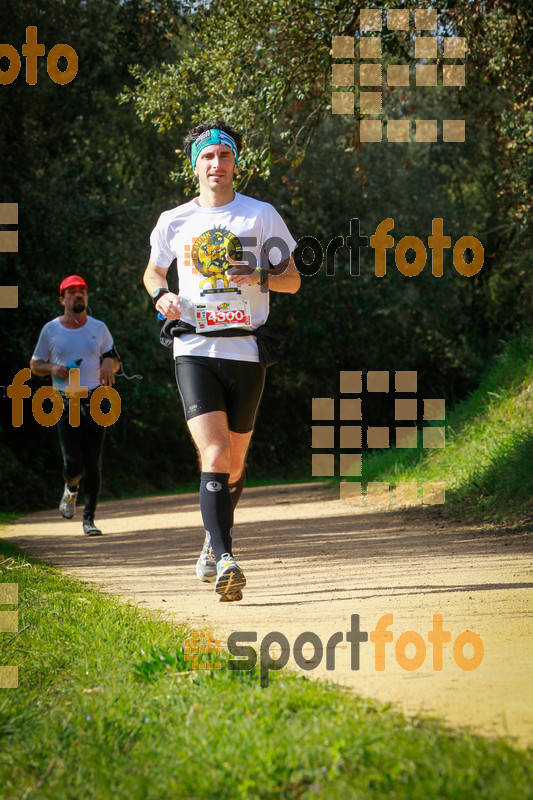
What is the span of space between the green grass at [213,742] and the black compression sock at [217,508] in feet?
3.88

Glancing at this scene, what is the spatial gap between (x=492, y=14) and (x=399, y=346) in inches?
531

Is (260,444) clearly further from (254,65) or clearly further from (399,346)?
(254,65)

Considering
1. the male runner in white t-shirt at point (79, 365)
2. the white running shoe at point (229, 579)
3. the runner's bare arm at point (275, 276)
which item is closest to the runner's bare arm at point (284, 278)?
the runner's bare arm at point (275, 276)

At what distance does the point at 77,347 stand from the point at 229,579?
4723mm

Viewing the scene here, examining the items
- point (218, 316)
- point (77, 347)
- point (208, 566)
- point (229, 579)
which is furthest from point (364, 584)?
point (77, 347)

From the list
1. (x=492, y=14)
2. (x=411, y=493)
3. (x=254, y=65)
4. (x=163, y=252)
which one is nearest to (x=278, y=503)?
(x=411, y=493)

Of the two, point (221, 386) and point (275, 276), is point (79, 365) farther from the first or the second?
point (275, 276)

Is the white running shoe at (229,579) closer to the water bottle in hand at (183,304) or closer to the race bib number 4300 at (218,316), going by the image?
the race bib number 4300 at (218,316)

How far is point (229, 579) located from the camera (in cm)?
451

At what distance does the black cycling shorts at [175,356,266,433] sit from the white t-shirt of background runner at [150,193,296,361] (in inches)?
1.9

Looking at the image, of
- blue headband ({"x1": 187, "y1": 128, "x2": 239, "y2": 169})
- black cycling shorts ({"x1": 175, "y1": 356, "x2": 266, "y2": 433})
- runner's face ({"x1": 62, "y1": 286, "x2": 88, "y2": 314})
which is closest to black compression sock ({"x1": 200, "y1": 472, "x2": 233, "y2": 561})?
black cycling shorts ({"x1": 175, "y1": 356, "x2": 266, "y2": 433})

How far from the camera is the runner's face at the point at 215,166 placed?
512 centimetres

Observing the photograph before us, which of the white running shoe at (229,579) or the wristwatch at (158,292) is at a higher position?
the wristwatch at (158,292)

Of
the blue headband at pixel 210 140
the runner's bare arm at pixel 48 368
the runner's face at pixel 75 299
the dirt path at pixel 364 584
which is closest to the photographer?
the dirt path at pixel 364 584
